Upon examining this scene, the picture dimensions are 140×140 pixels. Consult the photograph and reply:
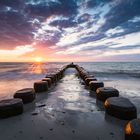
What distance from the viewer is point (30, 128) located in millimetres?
4586

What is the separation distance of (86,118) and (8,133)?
2.34 m

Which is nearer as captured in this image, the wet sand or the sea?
the wet sand

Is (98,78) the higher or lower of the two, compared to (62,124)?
lower

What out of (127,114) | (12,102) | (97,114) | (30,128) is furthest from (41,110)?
(127,114)

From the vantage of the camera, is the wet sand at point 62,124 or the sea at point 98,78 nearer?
the wet sand at point 62,124

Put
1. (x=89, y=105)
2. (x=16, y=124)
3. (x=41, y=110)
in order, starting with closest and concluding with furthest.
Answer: (x=16, y=124) → (x=41, y=110) → (x=89, y=105)

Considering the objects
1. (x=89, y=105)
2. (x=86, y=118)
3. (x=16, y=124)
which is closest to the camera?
(x=16, y=124)

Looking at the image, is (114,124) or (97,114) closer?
(114,124)

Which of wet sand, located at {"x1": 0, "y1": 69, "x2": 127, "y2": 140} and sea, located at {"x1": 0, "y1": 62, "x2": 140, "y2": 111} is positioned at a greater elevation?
wet sand, located at {"x1": 0, "y1": 69, "x2": 127, "y2": 140}

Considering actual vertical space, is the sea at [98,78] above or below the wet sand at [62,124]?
below

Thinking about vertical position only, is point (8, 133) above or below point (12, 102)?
below

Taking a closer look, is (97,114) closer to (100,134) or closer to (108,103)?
(108,103)

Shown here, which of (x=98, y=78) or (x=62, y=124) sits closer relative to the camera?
(x=62, y=124)

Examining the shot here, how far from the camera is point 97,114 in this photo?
5672 millimetres
